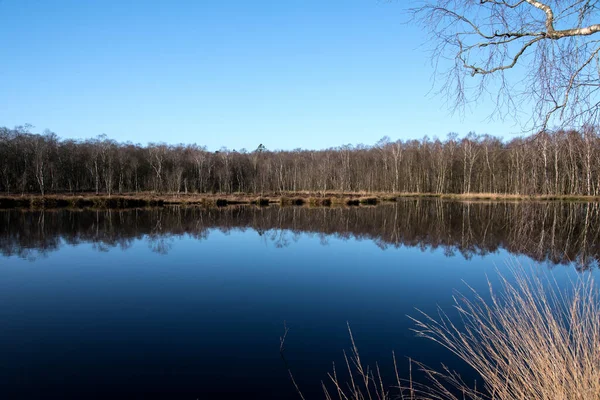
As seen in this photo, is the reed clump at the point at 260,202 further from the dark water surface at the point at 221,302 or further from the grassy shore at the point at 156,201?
the dark water surface at the point at 221,302

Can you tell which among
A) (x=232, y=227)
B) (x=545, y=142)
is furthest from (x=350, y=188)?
(x=545, y=142)

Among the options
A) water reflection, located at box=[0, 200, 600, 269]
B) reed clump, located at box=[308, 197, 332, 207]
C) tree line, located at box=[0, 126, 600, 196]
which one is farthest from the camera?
tree line, located at box=[0, 126, 600, 196]

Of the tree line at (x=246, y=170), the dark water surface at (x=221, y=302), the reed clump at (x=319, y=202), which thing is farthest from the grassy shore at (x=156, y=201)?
the dark water surface at (x=221, y=302)

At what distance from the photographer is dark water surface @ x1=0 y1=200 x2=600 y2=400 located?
5328mm

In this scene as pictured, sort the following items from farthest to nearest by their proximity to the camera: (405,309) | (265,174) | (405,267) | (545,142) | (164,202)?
(265,174) < (164,202) < (405,267) < (405,309) < (545,142)

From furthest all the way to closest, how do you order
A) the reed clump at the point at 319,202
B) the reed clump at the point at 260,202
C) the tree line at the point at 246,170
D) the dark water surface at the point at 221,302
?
the tree line at the point at 246,170
the reed clump at the point at 260,202
the reed clump at the point at 319,202
the dark water surface at the point at 221,302

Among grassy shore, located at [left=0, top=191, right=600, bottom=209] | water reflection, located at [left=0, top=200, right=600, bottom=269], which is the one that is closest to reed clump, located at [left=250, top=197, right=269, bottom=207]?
grassy shore, located at [left=0, top=191, right=600, bottom=209]

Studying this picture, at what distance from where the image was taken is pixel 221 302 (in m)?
8.50

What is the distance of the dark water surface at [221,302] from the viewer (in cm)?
533

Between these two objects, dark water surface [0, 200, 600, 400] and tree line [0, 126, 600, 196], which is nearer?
dark water surface [0, 200, 600, 400]

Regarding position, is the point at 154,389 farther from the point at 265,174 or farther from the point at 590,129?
the point at 265,174

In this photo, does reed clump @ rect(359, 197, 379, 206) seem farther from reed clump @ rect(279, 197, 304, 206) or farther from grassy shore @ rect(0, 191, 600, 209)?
reed clump @ rect(279, 197, 304, 206)

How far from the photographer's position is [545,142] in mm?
3195

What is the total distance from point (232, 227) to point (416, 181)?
44.2 m
